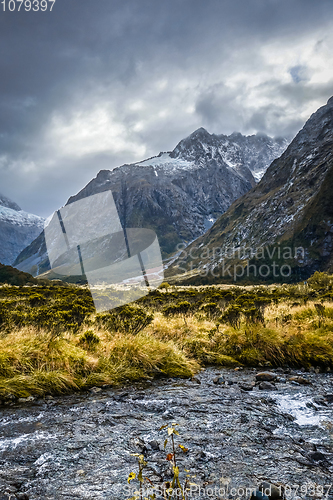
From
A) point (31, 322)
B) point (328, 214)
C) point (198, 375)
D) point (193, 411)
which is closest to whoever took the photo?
point (193, 411)

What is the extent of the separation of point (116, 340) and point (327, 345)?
8.26 meters

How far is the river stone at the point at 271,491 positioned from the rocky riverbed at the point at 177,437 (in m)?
0.13

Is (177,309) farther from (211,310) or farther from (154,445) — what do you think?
(154,445)

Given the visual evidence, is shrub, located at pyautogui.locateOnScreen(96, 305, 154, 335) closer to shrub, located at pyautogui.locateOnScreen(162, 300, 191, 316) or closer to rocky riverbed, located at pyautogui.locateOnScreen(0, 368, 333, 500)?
rocky riverbed, located at pyautogui.locateOnScreen(0, 368, 333, 500)

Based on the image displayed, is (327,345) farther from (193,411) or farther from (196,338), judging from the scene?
(193,411)

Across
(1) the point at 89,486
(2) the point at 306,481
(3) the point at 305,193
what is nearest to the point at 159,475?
(1) the point at 89,486

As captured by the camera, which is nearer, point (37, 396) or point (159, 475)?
point (159, 475)

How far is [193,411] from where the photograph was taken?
6035mm

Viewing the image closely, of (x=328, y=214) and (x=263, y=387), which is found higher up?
(x=328, y=214)

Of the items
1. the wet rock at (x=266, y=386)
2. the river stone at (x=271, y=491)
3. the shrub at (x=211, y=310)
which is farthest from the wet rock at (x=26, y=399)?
the shrub at (x=211, y=310)

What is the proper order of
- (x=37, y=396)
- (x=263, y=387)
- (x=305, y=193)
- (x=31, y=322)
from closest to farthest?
(x=37, y=396) → (x=263, y=387) → (x=31, y=322) → (x=305, y=193)

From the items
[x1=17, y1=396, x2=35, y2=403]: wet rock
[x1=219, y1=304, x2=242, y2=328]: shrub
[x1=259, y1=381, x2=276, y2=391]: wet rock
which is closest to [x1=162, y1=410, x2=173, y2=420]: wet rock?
[x1=259, y1=381, x2=276, y2=391]: wet rock

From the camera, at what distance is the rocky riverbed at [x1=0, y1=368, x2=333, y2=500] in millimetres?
3771

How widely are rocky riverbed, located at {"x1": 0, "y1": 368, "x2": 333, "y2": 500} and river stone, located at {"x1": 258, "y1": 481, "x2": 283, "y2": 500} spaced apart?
130 millimetres
